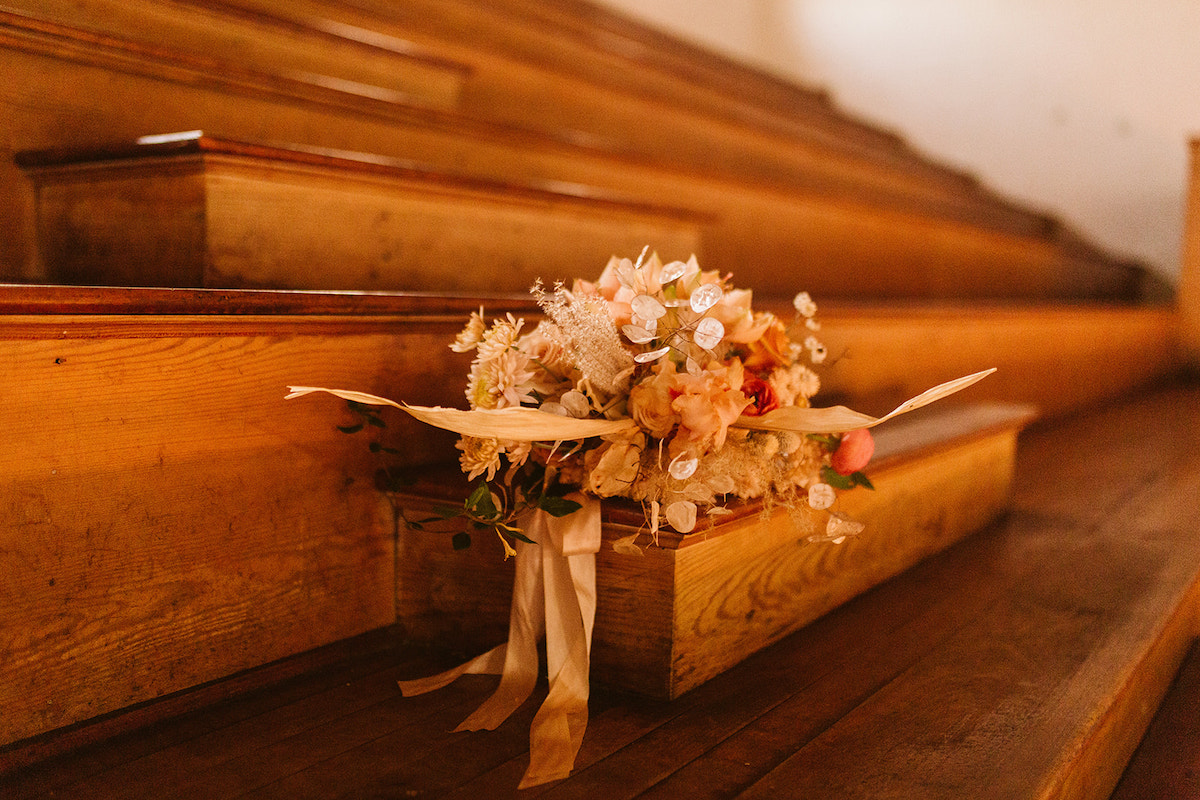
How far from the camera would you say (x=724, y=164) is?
2.67 m

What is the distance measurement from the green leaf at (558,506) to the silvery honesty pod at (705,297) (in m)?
0.21

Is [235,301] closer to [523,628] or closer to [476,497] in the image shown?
[476,497]

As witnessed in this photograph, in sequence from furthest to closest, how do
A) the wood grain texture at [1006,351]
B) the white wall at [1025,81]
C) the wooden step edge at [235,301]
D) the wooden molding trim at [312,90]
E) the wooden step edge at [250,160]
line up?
the white wall at [1025,81]
the wood grain texture at [1006,351]
the wooden molding trim at [312,90]
the wooden step edge at [250,160]
the wooden step edge at [235,301]

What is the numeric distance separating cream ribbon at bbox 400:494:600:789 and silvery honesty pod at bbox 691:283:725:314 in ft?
0.66

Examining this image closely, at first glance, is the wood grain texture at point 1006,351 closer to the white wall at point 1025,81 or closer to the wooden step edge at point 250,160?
the wooden step edge at point 250,160

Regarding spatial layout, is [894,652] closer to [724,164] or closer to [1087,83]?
[724,164]

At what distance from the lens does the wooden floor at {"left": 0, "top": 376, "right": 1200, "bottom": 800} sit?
29.9 inches

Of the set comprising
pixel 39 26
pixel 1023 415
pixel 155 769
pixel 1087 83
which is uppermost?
pixel 1087 83

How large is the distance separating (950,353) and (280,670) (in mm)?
1690

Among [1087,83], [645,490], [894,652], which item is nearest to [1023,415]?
[894,652]

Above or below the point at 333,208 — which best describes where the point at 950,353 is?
below

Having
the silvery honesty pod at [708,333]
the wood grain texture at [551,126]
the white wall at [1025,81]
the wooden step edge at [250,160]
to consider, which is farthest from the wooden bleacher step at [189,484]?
the white wall at [1025,81]

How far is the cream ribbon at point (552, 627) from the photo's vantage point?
34.1 inches

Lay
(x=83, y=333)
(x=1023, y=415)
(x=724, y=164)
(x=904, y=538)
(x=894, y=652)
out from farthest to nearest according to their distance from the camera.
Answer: (x=724, y=164) → (x=1023, y=415) → (x=904, y=538) → (x=894, y=652) → (x=83, y=333)
